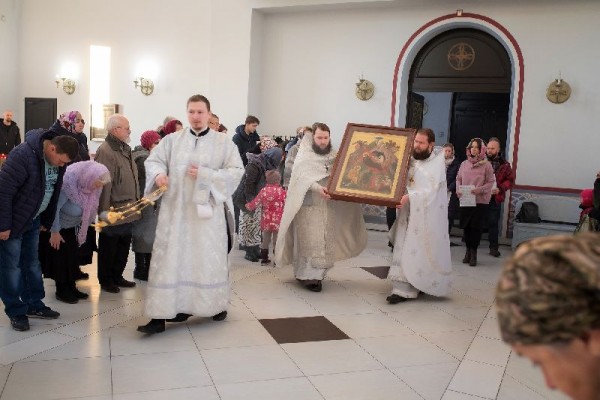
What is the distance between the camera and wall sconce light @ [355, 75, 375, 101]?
33.6 feet

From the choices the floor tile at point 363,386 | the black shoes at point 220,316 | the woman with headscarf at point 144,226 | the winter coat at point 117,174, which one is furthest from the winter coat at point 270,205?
the floor tile at point 363,386

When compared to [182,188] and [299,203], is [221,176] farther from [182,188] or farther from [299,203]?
[299,203]

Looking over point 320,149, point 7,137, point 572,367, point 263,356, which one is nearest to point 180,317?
point 263,356

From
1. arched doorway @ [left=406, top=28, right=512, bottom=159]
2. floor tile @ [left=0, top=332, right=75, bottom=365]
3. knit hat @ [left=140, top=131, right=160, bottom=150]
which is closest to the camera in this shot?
floor tile @ [left=0, top=332, right=75, bottom=365]

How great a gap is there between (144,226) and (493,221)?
507 centimetres

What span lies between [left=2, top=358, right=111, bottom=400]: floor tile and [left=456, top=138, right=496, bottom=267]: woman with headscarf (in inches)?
209

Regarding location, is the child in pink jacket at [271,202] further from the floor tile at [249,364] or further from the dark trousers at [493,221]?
the dark trousers at [493,221]

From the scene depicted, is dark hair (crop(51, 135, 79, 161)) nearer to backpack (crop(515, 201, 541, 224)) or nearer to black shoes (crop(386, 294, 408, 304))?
black shoes (crop(386, 294, 408, 304))

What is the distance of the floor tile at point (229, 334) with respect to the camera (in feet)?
13.6

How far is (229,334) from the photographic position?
437cm

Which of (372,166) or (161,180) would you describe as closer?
(161,180)

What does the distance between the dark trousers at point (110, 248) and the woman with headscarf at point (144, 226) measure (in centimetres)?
18

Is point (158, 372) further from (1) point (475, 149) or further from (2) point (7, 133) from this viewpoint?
(2) point (7, 133)

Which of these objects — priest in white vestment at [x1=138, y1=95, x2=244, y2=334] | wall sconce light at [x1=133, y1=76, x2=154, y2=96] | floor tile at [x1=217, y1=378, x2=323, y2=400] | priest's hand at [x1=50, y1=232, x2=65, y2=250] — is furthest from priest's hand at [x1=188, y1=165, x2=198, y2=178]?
wall sconce light at [x1=133, y1=76, x2=154, y2=96]
